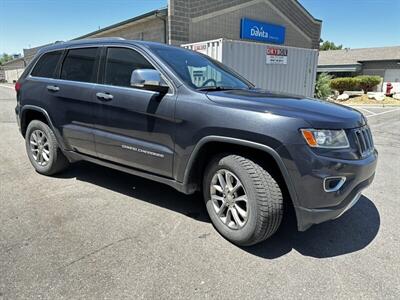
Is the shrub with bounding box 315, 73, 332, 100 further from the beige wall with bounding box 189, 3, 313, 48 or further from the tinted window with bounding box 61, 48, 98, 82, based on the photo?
the tinted window with bounding box 61, 48, 98, 82

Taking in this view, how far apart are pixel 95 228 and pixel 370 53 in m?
38.4

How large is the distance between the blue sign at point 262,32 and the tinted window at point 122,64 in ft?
37.2

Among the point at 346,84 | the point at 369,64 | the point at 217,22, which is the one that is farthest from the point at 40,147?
the point at 369,64

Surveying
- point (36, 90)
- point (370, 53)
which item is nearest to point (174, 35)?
point (36, 90)

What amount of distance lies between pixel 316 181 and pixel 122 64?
248 centimetres

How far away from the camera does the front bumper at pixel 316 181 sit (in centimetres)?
239

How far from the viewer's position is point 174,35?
37.7 ft

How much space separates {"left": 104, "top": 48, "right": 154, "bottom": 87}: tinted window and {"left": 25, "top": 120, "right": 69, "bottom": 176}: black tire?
137 cm

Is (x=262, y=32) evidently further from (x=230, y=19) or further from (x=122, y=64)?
(x=122, y=64)

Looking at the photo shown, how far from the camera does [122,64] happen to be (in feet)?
11.8

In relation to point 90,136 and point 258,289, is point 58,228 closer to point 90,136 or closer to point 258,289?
point 90,136

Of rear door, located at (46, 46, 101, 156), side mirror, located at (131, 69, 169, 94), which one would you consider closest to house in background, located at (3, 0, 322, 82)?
rear door, located at (46, 46, 101, 156)

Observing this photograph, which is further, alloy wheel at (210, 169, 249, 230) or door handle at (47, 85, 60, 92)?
door handle at (47, 85, 60, 92)

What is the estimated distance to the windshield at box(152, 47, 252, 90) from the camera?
3.25 metres
